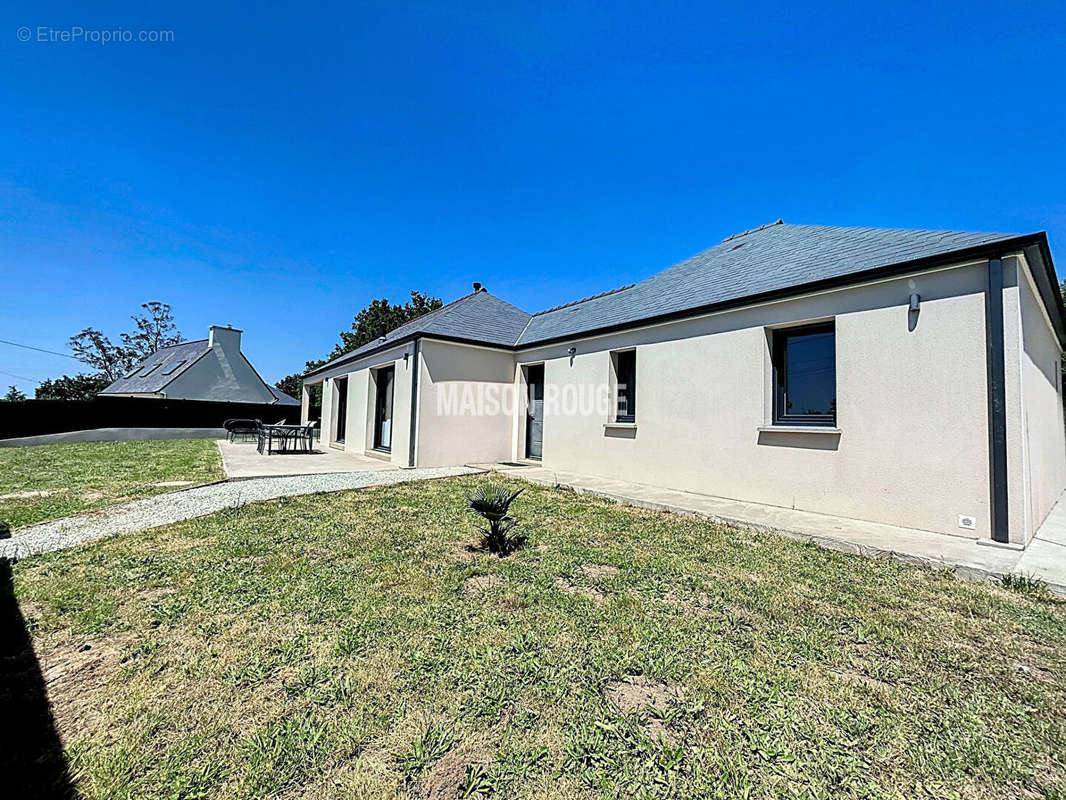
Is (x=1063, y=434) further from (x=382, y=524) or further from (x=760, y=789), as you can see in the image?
(x=382, y=524)

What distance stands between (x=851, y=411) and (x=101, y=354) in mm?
68922

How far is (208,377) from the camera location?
30.9 metres

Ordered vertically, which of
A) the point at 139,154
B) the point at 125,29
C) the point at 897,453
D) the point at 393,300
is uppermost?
the point at 393,300

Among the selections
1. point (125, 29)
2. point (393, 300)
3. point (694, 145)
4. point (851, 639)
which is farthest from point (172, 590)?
point (393, 300)

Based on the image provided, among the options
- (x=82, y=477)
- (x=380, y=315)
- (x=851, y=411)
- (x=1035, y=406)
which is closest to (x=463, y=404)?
(x=82, y=477)

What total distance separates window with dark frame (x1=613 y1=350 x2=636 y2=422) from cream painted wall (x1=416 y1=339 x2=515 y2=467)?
399 centimetres

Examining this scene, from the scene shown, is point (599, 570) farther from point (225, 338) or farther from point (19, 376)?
point (19, 376)

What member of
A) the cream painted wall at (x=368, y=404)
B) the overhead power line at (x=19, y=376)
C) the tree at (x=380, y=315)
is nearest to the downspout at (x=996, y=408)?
the cream painted wall at (x=368, y=404)

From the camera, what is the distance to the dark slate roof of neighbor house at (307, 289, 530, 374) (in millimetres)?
12211

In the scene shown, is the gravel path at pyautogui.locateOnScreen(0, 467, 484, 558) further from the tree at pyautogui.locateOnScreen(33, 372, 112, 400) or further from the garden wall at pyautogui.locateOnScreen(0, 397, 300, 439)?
the tree at pyautogui.locateOnScreen(33, 372, 112, 400)

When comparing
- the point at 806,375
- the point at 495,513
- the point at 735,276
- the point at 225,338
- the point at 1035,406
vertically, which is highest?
the point at 225,338

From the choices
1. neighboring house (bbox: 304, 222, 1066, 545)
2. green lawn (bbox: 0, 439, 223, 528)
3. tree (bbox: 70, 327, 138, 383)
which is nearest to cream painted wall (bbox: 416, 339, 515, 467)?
neighboring house (bbox: 304, 222, 1066, 545)

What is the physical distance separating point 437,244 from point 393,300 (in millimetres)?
20429

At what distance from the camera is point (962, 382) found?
17.2 feet
